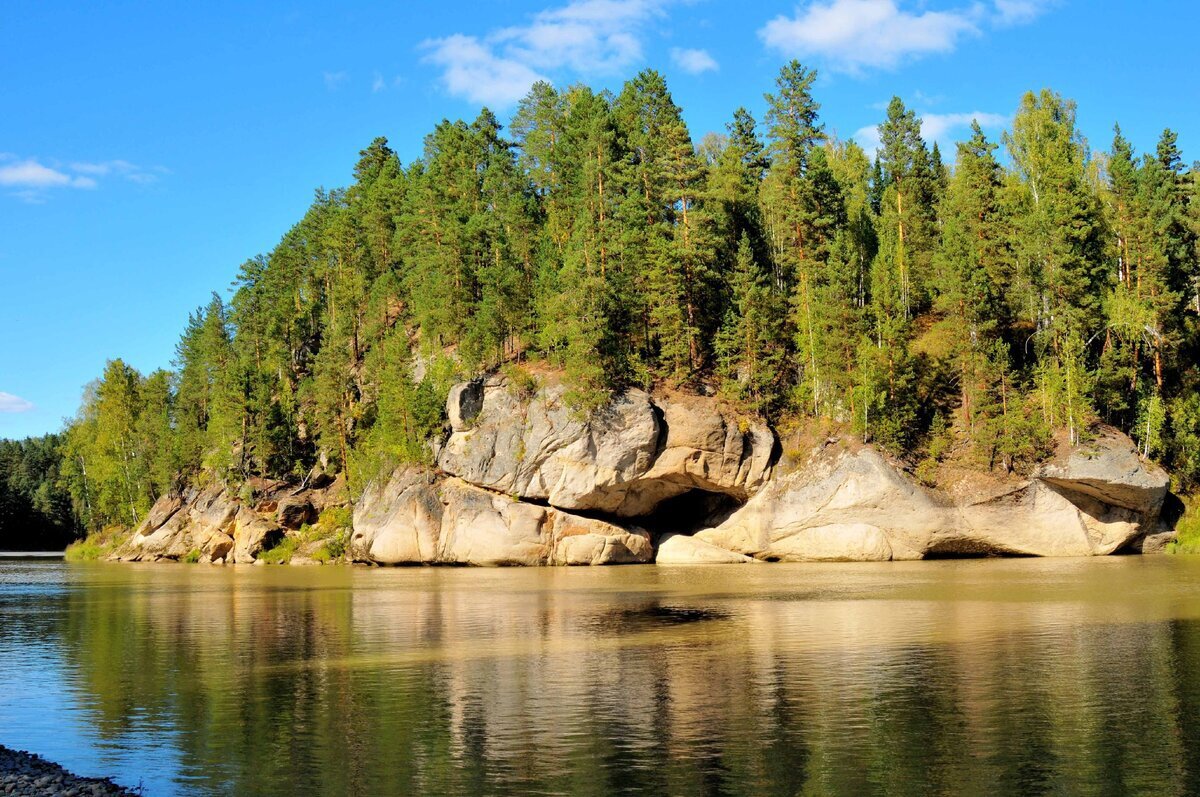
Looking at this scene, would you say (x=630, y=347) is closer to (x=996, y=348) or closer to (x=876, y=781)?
(x=996, y=348)

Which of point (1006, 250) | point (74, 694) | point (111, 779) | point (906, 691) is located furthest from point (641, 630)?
point (1006, 250)

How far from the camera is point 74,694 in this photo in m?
20.8

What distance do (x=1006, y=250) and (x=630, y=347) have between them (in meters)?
26.8

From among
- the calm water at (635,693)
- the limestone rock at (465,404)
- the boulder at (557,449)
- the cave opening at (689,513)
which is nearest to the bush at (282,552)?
the boulder at (557,449)

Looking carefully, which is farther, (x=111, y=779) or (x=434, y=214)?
(x=434, y=214)

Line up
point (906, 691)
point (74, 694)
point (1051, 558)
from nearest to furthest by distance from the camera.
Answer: point (906, 691), point (74, 694), point (1051, 558)

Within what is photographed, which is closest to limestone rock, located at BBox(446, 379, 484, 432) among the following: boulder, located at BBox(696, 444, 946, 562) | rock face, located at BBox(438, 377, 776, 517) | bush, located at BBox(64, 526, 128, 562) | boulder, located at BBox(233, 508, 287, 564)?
rock face, located at BBox(438, 377, 776, 517)

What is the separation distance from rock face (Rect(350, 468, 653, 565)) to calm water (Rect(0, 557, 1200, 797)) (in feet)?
85.1

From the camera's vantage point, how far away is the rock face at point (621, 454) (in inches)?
2549

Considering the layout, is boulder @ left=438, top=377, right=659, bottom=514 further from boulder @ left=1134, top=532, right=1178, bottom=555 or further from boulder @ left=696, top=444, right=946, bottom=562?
boulder @ left=1134, top=532, right=1178, bottom=555

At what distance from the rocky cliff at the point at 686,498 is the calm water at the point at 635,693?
1948 cm

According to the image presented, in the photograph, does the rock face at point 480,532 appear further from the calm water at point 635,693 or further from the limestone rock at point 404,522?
the calm water at point 635,693

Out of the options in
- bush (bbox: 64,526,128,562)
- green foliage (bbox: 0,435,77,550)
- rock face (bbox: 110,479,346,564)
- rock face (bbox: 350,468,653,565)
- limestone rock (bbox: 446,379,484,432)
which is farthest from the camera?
green foliage (bbox: 0,435,77,550)

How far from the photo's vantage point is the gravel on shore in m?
12.4
